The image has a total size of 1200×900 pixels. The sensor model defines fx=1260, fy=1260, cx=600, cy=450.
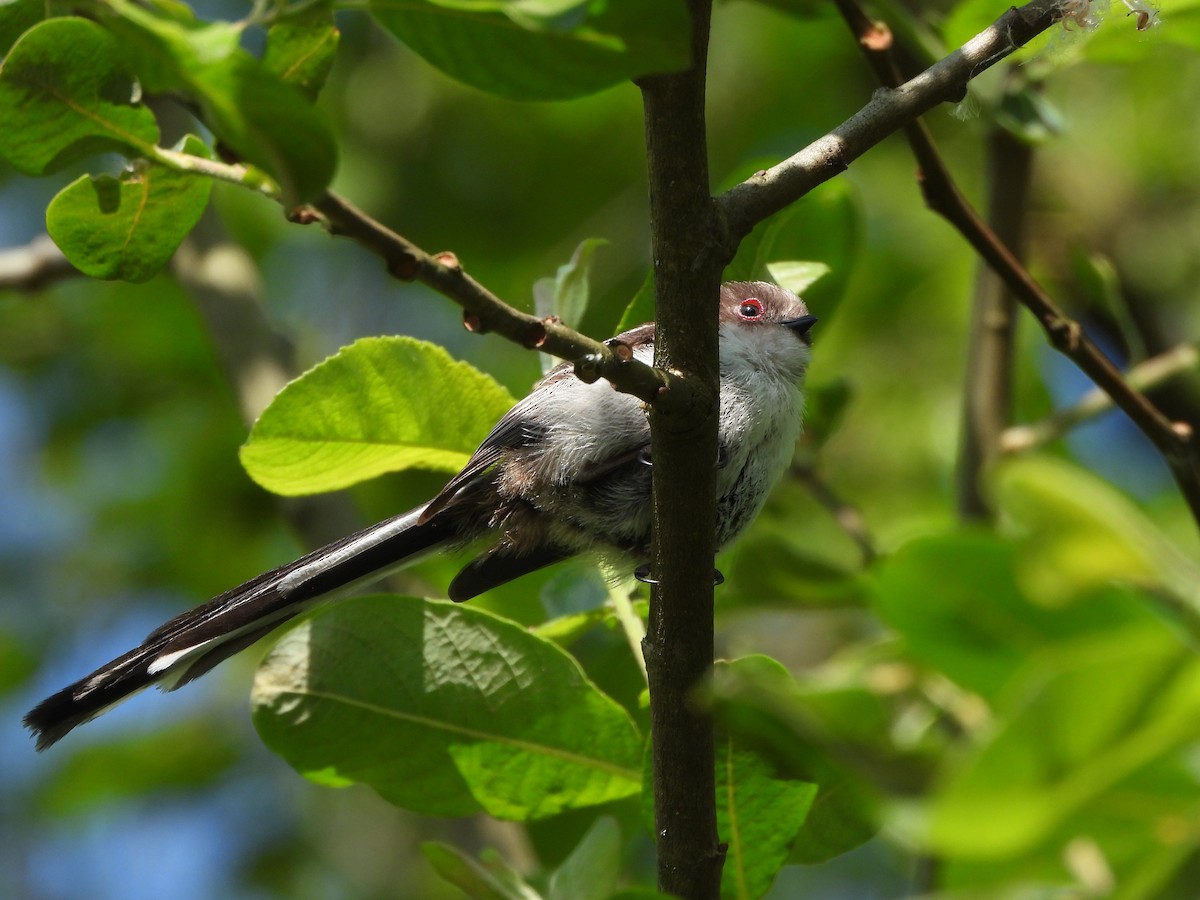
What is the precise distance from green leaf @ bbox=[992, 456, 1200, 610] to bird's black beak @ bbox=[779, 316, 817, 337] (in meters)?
2.10

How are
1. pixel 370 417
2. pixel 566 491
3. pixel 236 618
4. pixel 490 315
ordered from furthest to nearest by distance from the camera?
pixel 566 491 → pixel 236 618 → pixel 370 417 → pixel 490 315

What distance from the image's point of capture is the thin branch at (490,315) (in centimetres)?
117

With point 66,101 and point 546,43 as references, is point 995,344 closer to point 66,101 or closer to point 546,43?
point 546,43

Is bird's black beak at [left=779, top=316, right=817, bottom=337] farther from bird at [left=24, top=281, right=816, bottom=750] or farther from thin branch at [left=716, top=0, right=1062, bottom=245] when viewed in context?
thin branch at [left=716, top=0, right=1062, bottom=245]

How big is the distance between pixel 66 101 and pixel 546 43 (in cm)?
56

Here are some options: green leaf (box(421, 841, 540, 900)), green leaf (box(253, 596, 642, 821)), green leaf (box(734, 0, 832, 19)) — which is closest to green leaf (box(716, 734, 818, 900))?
green leaf (box(253, 596, 642, 821))

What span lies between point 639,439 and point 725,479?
0.21 m

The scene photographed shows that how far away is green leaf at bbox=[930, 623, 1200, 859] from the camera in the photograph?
0.77 metres

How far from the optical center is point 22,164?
1386 millimetres

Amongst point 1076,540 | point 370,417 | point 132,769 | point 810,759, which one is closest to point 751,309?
point 370,417

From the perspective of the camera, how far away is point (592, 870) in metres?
1.57

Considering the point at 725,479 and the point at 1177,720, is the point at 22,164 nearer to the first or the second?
the point at 1177,720

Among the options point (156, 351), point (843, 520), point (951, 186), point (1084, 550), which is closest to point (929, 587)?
point (1084, 550)

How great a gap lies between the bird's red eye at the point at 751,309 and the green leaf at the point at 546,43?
75.4 inches
